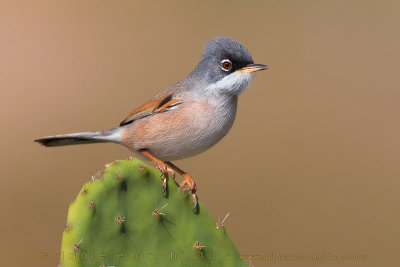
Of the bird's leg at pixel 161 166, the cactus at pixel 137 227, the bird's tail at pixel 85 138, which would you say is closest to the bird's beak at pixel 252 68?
the bird's leg at pixel 161 166

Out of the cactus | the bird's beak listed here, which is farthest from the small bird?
the cactus

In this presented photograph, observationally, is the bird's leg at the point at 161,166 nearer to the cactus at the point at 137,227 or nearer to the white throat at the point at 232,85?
the cactus at the point at 137,227

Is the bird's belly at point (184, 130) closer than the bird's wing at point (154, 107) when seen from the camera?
Yes

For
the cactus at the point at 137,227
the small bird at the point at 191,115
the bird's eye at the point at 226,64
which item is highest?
the bird's eye at the point at 226,64

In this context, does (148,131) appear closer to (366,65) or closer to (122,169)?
(122,169)

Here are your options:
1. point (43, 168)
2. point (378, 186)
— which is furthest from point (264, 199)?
point (43, 168)

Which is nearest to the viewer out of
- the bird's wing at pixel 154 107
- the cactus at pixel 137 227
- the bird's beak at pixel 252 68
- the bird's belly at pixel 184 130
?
the cactus at pixel 137 227
